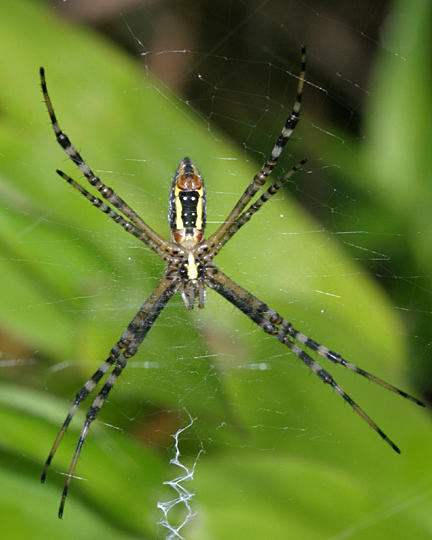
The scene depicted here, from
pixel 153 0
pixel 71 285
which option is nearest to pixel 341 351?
pixel 71 285

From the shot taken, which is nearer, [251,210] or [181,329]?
[251,210]

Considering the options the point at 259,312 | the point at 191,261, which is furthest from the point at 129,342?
the point at 259,312

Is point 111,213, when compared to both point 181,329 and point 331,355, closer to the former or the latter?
point 181,329

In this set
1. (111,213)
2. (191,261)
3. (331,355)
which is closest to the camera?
(111,213)

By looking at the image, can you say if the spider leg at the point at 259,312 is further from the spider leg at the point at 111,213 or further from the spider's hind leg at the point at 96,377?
the spider's hind leg at the point at 96,377

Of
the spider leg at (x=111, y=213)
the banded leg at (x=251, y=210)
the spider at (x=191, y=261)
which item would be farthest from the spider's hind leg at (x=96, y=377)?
the banded leg at (x=251, y=210)

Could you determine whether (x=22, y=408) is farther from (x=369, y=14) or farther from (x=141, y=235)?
(x=369, y=14)
